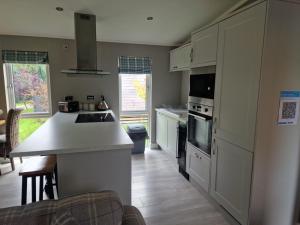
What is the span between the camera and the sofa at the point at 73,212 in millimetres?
812

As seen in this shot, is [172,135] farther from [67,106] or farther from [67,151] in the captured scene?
[67,151]

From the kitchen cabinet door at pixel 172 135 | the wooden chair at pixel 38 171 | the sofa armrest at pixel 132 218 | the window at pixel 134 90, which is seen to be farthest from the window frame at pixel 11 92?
the sofa armrest at pixel 132 218

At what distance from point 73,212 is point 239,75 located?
65.6 inches

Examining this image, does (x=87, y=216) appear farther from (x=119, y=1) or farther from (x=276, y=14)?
(x=119, y=1)

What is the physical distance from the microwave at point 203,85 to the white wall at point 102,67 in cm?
152

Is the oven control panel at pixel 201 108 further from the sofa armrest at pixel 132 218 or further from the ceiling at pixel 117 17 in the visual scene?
the sofa armrest at pixel 132 218

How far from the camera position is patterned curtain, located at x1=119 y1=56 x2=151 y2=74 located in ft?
12.6

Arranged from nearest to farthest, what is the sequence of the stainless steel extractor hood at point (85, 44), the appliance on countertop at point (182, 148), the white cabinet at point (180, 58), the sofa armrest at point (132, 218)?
the sofa armrest at point (132, 218) < the stainless steel extractor hood at point (85, 44) < the appliance on countertop at point (182, 148) < the white cabinet at point (180, 58)

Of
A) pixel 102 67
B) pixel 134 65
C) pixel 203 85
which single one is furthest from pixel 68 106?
pixel 203 85

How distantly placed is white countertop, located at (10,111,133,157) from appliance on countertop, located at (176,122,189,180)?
114cm

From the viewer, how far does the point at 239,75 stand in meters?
1.76

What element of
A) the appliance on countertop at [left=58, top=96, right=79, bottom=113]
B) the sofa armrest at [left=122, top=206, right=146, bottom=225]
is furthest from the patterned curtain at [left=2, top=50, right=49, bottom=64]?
the sofa armrest at [left=122, top=206, right=146, bottom=225]

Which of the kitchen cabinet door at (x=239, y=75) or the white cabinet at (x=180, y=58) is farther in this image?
the white cabinet at (x=180, y=58)

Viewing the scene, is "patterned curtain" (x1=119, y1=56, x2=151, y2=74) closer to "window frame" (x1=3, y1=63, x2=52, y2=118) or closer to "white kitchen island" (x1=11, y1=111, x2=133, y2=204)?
"window frame" (x1=3, y1=63, x2=52, y2=118)
